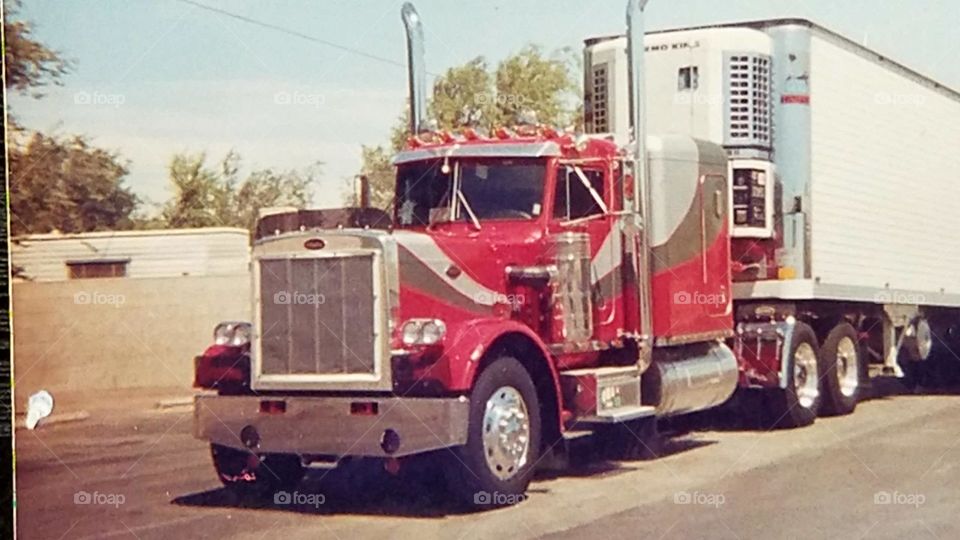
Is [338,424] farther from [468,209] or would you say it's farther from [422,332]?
[468,209]

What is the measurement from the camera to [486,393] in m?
7.02

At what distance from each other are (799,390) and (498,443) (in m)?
4.05

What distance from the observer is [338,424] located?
6.85 m

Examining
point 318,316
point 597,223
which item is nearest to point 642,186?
point 597,223

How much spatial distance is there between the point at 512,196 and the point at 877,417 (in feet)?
10.5

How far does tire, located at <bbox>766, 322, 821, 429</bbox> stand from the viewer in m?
10.0

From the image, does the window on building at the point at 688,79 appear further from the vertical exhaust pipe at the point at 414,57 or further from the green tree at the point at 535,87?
the vertical exhaust pipe at the point at 414,57

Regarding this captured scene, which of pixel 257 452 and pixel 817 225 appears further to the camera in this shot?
pixel 817 225

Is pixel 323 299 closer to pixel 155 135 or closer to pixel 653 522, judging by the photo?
pixel 155 135

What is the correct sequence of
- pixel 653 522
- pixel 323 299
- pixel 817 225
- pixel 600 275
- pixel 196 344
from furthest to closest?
1. pixel 817 225
2. pixel 600 275
3. pixel 196 344
4. pixel 323 299
5. pixel 653 522

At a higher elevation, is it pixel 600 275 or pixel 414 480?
pixel 600 275

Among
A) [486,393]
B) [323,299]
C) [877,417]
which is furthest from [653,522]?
[877,417]

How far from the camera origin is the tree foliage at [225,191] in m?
6.88

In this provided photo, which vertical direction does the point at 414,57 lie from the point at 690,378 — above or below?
above
